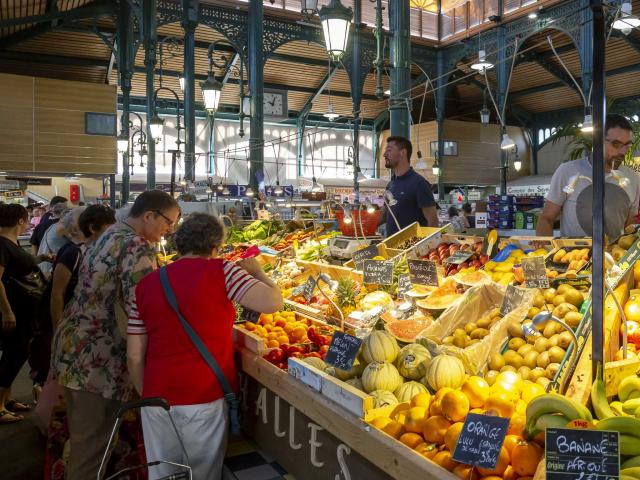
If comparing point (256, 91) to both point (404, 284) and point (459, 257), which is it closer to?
point (459, 257)

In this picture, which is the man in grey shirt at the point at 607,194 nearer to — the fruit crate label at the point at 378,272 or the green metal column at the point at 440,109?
the fruit crate label at the point at 378,272

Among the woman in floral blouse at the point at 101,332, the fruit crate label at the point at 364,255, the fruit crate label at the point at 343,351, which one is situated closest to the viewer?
the fruit crate label at the point at 343,351

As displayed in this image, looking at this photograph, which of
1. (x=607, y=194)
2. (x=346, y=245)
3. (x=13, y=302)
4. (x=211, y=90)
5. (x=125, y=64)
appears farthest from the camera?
(x=125, y=64)

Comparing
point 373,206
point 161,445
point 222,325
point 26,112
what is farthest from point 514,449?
point 26,112

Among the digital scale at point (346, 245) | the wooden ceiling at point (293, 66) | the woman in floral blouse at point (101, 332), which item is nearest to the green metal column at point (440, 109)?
the wooden ceiling at point (293, 66)

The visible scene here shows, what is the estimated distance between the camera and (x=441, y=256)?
3.84m

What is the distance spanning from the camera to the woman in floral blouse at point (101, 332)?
2.46m

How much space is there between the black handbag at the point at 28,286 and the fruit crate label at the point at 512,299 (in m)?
3.59

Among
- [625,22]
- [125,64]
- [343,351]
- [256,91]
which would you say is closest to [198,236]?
[343,351]

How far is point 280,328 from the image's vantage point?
320 centimetres

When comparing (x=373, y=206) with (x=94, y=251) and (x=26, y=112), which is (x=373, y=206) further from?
(x=26, y=112)

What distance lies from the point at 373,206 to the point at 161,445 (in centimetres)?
329

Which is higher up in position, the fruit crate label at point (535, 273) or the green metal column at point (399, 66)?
the green metal column at point (399, 66)

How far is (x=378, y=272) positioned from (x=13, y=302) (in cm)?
313
